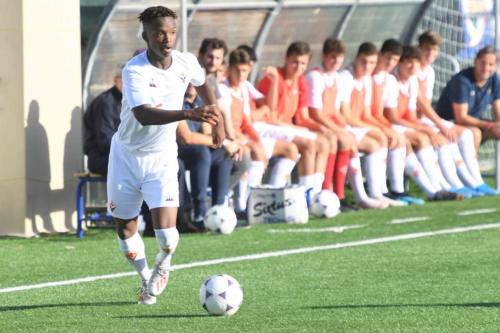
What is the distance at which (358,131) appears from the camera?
15508mm

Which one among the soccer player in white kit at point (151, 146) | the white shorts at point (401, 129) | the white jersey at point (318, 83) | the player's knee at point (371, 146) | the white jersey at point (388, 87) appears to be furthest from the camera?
the white shorts at point (401, 129)

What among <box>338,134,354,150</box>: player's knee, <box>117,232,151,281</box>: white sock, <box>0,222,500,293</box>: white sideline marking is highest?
<box>338,134,354,150</box>: player's knee

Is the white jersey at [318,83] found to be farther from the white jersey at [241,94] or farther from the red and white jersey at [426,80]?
the red and white jersey at [426,80]

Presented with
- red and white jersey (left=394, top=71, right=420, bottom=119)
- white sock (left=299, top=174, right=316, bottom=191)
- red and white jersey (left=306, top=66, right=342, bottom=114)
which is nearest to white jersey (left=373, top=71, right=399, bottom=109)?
red and white jersey (left=394, top=71, right=420, bottom=119)

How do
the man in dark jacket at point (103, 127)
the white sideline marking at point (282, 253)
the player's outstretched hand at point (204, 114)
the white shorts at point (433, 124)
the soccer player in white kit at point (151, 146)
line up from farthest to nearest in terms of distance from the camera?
the white shorts at point (433, 124), the man in dark jacket at point (103, 127), the white sideline marking at point (282, 253), the soccer player in white kit at point (151, 146), the player's outstretched hand at point (204, 114)

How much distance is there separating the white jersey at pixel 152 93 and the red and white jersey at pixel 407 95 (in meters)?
7.91

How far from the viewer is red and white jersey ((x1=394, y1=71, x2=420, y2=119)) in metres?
16.3

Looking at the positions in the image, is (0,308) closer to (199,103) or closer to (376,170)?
(199,103)

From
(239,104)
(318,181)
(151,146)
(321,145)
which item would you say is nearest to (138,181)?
(151,146)

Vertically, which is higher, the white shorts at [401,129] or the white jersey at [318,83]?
the white jersey at [318,83]

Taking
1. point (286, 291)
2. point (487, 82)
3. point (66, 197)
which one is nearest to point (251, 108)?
point (66, 197)

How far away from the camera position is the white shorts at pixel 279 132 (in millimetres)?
14500

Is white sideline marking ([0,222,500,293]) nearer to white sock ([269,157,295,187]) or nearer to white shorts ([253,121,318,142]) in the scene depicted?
white sock ([269,157,295,187])

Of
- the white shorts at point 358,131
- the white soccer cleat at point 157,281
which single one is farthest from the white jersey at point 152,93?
the white shorts at point 358,131
